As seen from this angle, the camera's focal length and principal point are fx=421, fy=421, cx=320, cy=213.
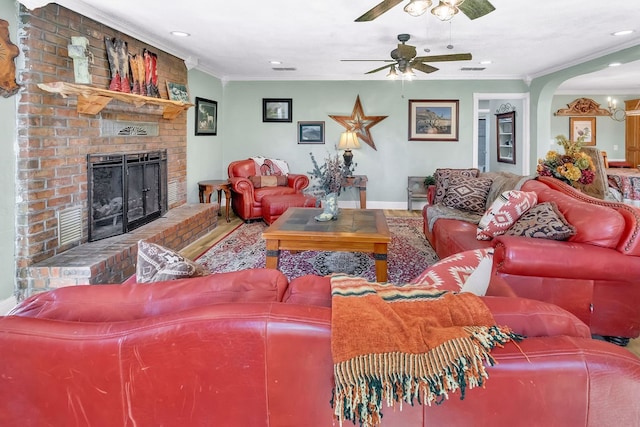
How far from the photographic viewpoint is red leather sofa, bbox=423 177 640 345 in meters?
2.25

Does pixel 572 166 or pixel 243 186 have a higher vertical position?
pixel 572 166

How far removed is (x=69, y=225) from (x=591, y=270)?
A: 3.59 m

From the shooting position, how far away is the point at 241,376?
87 cm

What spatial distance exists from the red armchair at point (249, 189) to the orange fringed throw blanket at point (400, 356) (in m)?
5.01

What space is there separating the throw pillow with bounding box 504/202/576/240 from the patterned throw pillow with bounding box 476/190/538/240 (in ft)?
0.29

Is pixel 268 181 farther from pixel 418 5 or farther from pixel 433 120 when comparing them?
pixel 418 5

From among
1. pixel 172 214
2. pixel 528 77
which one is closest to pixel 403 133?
pixel 528 77

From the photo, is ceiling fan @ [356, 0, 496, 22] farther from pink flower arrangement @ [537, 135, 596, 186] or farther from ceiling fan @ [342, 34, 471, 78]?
pink flower arrangement @ [537, 135, 596, 186]

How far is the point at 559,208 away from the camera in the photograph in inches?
109

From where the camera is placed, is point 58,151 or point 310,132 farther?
point 310,132

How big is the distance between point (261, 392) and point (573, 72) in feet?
20.8

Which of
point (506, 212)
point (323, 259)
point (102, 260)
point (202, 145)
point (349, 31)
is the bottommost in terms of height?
point (323, 259)

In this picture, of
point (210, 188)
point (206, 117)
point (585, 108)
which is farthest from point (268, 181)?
point (585, 108)

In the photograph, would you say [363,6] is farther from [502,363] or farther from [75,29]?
[502,363]
